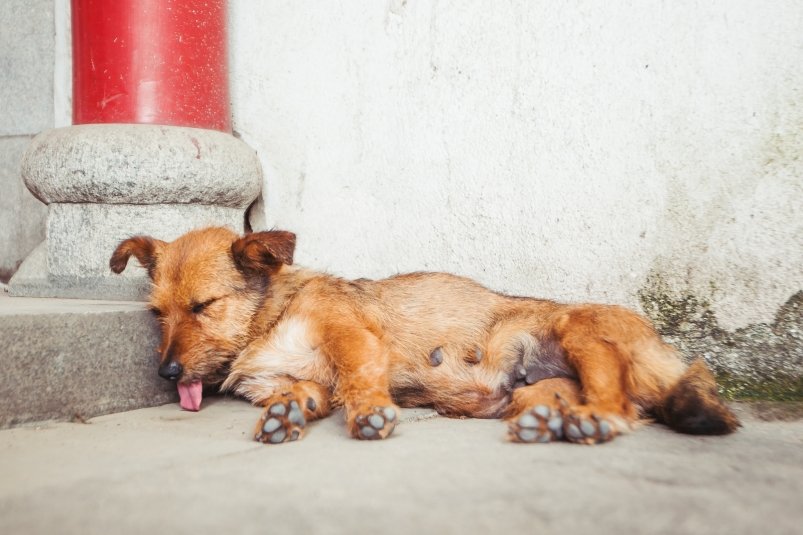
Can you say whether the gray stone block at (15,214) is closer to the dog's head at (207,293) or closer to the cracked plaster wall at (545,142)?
the cracked plaster wall at (545,142)

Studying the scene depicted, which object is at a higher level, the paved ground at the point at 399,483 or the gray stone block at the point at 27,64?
the gray stone block at the point at 27,64

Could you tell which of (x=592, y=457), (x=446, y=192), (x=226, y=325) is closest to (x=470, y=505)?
(x=592, y=457)

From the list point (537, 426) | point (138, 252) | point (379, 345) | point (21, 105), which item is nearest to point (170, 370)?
point (138, 252)

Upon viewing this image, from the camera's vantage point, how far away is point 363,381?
3098 millimetres

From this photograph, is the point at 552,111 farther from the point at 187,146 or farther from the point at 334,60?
the point at 187,146

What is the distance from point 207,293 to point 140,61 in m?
1.94

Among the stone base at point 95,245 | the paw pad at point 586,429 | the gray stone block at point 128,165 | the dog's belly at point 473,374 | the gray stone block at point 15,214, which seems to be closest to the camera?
the paw pad at point 586,429

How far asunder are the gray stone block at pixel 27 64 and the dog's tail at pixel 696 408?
5662 mm

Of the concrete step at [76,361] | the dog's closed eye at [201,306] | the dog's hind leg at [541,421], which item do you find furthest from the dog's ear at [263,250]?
the dog's hind leg at [541,421]

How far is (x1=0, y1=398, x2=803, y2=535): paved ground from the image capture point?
5.69ft

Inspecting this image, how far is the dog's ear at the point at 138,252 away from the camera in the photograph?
366 cm

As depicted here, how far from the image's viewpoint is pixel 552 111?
397 cm

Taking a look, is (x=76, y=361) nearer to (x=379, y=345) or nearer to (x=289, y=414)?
(x=289, y=414)

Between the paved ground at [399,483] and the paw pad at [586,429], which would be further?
the paw pad at [586,429]
